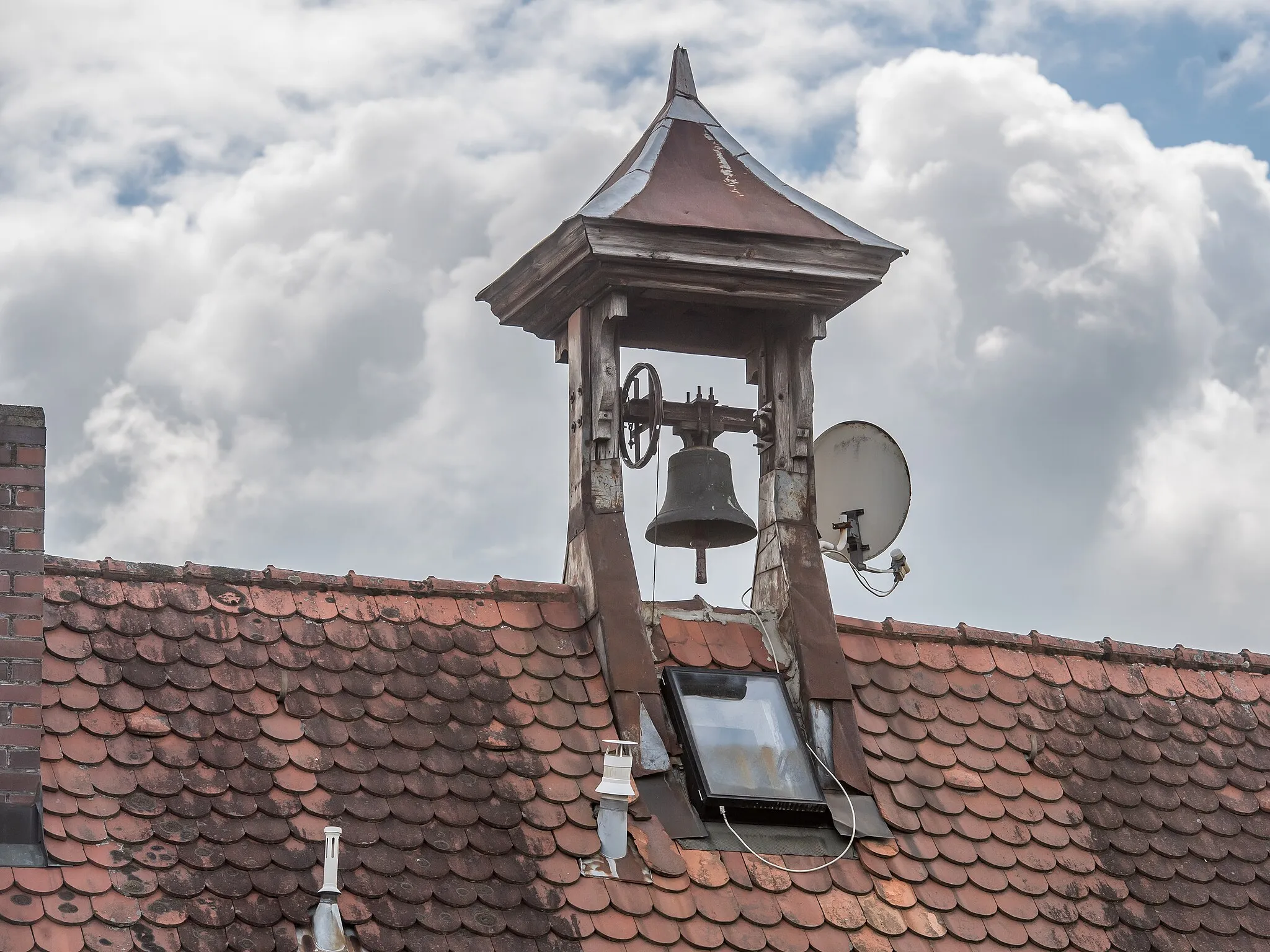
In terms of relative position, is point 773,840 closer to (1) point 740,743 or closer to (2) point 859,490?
(1) point 740,743

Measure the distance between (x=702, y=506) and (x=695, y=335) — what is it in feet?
3.20

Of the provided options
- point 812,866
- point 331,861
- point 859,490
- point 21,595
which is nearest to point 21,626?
point 21,595

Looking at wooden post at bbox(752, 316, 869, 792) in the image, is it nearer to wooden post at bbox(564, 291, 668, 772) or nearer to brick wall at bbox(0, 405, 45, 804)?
wooden post at bbox(564, 291, 668, 772)

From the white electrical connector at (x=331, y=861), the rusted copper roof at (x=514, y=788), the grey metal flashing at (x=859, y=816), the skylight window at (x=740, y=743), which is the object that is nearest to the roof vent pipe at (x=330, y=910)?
the white electrical connector at (x=331, y=861)

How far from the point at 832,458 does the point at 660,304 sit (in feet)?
3.91

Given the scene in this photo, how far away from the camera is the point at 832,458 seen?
30.3 ft

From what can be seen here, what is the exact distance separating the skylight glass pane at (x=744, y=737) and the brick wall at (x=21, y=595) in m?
2.70

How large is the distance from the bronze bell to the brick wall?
2984 millimetres

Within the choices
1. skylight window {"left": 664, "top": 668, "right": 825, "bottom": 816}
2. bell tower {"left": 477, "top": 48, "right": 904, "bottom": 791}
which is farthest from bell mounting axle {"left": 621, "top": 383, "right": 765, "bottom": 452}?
skylight window {"left": 664, "top": 668, "right": 825, "bottom": 816}

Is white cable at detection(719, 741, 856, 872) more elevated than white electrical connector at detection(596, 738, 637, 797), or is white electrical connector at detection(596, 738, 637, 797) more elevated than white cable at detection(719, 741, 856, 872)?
white electrical connector at detection(596, 738, 637, 797)

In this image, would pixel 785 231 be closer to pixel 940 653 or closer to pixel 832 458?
pixel 832 458

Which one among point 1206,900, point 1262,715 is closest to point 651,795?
point 1206,900

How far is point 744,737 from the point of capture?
797cm

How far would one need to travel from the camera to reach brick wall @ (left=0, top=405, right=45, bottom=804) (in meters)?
6.49
